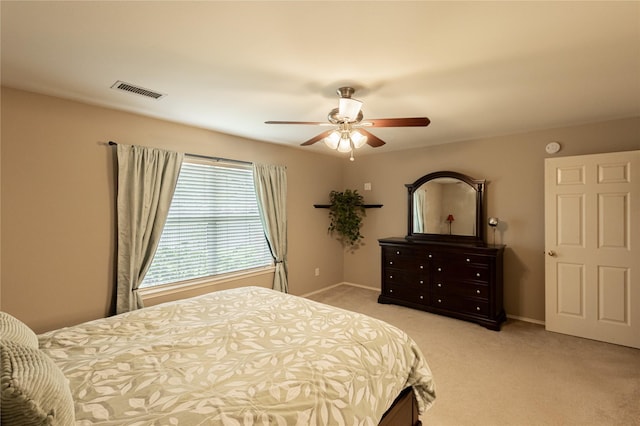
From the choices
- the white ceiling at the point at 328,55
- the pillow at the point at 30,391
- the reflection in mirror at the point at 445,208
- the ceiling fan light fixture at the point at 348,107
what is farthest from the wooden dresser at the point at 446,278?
the pillow at the point at 30,391

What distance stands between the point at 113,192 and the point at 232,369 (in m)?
2.19

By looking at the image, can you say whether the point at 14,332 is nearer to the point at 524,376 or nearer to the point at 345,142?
the point at 345,142

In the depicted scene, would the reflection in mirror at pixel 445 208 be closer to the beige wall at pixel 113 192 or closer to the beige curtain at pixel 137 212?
the beige wall at pixel 113 192

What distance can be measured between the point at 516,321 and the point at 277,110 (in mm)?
3747

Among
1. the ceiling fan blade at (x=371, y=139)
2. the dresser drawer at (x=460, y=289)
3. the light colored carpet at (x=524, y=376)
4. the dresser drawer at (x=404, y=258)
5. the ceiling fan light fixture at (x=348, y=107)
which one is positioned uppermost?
the ceiling fan light fixture at (x=348, y=107)

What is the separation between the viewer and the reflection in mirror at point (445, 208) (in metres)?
3.91

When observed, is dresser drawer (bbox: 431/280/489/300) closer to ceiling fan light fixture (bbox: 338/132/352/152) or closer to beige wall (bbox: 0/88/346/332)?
ceiling fan light fixture (bbox: 338/132/352/152)

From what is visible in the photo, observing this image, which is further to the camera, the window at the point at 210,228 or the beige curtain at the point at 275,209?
the beige curtain at the point at 275,209

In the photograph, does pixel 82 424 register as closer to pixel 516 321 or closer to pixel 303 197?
pixel 303 197

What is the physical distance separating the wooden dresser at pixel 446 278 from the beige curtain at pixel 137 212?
9.66 feet

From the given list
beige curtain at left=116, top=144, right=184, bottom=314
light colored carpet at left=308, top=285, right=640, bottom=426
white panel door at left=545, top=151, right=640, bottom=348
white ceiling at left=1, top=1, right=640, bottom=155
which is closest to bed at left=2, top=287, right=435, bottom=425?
light colored carpet at left=308, top=285, right=640, bottom=426

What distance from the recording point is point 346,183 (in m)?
5.27

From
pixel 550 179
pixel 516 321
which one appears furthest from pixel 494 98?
pixel 516 321

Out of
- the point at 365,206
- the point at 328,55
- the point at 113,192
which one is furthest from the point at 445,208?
the point at 113,192
